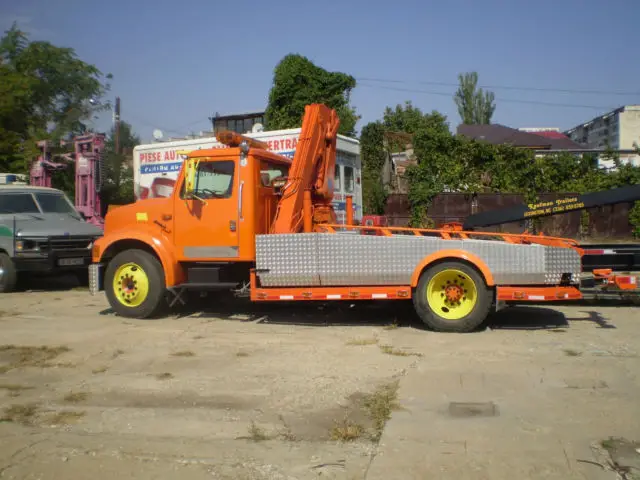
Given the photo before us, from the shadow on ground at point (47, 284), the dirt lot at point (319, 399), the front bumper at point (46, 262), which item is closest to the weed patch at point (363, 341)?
the dirt lot at point (319, 399)

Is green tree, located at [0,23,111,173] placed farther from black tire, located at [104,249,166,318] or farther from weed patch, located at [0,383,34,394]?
weed patch, located at [0,383,34,394]

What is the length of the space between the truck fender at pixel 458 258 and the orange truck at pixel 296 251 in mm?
15

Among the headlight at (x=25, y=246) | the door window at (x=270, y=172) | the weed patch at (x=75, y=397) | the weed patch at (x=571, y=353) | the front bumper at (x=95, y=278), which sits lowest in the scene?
the weed patch at (x=75, y=397)

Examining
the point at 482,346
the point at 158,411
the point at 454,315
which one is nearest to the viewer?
the point at 158,411

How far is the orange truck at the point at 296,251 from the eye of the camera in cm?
796

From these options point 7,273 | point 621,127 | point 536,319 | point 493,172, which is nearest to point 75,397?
point 536,319

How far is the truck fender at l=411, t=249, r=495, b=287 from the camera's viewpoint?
26.0 feet

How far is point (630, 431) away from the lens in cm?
459

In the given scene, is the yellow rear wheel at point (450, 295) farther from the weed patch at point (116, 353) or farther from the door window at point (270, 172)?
the weed patch at point (116, 353)

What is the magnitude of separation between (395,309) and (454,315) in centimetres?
208

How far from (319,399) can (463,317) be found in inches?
127

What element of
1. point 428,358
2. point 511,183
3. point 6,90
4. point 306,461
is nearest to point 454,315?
point 428,358

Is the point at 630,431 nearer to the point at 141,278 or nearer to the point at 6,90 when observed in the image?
the point at 141,278

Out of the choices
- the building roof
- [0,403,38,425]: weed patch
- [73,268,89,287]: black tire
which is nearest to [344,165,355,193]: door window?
[73,268,89,287]: black tire
